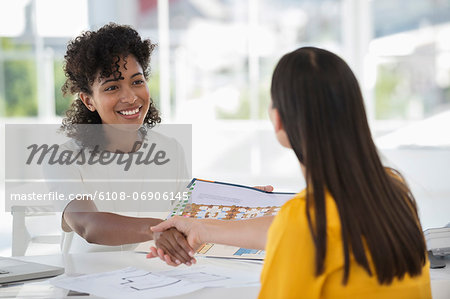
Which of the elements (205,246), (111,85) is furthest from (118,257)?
(111,85)

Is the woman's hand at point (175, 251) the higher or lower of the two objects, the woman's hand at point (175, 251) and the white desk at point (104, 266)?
the higher

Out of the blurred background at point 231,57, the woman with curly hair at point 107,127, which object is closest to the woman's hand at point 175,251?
the woman with curly hair at point 107,127

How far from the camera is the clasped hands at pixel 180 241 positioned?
162 cm

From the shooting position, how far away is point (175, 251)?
5.37ft

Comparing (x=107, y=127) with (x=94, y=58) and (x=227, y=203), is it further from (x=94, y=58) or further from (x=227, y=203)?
(x=227, y=203)

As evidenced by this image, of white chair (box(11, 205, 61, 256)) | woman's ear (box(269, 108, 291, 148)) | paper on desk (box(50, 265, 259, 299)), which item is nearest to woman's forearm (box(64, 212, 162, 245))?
paper on desk (box(50, 265, 259, 299))

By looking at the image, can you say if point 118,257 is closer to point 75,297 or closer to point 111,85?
point 75,297

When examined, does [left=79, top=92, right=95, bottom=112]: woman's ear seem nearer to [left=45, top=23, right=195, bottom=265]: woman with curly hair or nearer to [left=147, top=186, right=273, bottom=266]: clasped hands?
[left=45, top=23, right=195, bottom=265]: woman with curly hair

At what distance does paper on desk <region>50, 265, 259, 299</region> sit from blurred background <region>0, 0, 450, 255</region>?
588 cm

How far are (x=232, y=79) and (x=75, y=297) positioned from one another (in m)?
6.61

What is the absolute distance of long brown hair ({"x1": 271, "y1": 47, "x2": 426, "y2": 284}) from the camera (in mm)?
1075

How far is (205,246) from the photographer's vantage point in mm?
1885

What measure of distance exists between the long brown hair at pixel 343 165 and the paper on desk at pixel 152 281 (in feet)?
1.64

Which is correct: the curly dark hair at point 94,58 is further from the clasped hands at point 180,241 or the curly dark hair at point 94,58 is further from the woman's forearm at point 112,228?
the clasped hands at point 180,241
